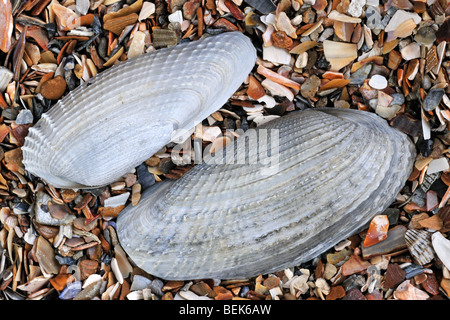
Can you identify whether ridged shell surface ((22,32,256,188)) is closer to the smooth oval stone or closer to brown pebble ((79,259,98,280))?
brown pebble ((79,259,98,280))

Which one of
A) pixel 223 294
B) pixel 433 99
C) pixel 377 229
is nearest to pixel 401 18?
pixel 433 99

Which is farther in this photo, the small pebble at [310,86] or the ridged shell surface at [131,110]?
the small pebble at [310,86]

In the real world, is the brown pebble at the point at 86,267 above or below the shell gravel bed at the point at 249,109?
below

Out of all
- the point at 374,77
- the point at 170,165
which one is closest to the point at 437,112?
the point at 374,77

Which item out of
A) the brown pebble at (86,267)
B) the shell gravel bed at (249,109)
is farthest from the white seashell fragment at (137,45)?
the brown pebble at (86,267)

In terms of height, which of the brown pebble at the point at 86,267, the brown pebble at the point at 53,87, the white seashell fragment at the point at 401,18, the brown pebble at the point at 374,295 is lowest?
the brown pebble at the point at 374,295

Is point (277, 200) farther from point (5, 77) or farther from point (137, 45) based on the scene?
point (5, 77)

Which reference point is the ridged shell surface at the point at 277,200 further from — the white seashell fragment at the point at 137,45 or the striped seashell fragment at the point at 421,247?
the white seashell fragment at the point at 137,45
